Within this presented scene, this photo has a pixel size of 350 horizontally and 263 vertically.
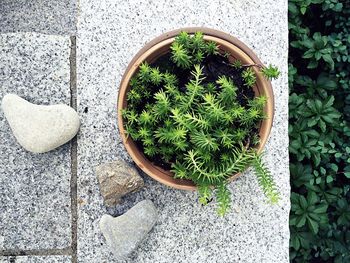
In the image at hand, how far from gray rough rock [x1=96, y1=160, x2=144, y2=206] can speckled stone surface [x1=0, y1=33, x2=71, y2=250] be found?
13cm

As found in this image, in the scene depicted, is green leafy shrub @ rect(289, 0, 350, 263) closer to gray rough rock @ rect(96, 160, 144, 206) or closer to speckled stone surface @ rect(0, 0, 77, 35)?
gray rough rock @ rect(96, 160, 144, 206)

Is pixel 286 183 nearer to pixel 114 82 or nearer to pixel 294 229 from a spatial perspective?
pixel 294 229

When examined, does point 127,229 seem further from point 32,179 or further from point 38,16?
point 38,16

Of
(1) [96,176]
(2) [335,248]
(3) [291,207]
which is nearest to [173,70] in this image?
(1) [96,176]

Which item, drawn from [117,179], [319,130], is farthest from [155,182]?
[319,130]

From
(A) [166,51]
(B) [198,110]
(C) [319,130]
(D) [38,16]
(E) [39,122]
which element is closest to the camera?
(B) [198,110]

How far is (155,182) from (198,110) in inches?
14.7

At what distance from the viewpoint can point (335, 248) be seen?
6.17 ft

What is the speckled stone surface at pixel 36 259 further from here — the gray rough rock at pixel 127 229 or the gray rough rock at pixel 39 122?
the gray rough rock at pixel 39 122

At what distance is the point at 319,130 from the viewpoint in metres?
1.91

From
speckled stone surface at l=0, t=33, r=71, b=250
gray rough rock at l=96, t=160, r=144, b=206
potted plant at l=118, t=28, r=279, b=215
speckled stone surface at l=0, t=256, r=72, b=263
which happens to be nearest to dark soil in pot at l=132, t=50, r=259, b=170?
potted plant at l=118, t=28, r=279, b=215

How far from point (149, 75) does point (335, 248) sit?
3.03 feet

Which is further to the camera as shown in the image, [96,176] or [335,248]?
[335,248]

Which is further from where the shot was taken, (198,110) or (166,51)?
(166,51)
